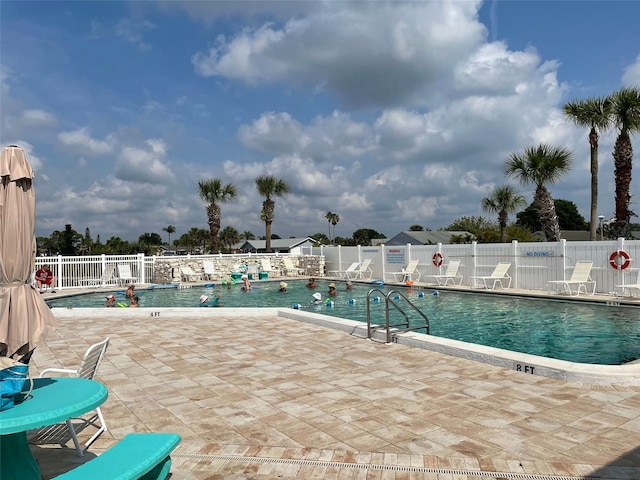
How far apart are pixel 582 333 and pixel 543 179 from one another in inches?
532

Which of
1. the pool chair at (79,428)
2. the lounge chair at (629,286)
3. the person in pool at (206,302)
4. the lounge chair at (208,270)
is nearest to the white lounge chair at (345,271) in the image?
the lounge chair at (208,270)

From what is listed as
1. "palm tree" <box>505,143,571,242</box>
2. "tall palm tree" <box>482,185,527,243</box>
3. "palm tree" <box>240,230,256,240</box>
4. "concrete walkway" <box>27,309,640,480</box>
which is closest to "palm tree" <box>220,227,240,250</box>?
"palm tree" <box>240,230,256,240</box>

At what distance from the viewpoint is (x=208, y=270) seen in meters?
25.2

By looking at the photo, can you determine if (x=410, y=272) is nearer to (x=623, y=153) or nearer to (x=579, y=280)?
(x=579, y=280)

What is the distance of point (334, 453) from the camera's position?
12.2 feet

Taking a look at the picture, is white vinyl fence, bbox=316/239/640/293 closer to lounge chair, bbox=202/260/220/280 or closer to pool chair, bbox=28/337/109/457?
lounge chair, bbox=202/260/220/280

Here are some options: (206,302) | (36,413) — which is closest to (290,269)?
(206,302)

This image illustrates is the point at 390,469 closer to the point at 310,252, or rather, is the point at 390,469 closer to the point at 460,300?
the point at 460,300

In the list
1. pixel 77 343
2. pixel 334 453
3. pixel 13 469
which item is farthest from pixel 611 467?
pixel 77 343

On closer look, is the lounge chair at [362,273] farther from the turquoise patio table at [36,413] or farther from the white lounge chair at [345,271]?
the turquoise patio table at [36,413]

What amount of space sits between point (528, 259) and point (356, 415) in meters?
13.9

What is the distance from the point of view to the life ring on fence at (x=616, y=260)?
13.6 meters

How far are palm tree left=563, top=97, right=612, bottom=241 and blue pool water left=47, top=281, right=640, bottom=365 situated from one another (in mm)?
8725

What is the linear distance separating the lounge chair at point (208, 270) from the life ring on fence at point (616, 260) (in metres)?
18.3
